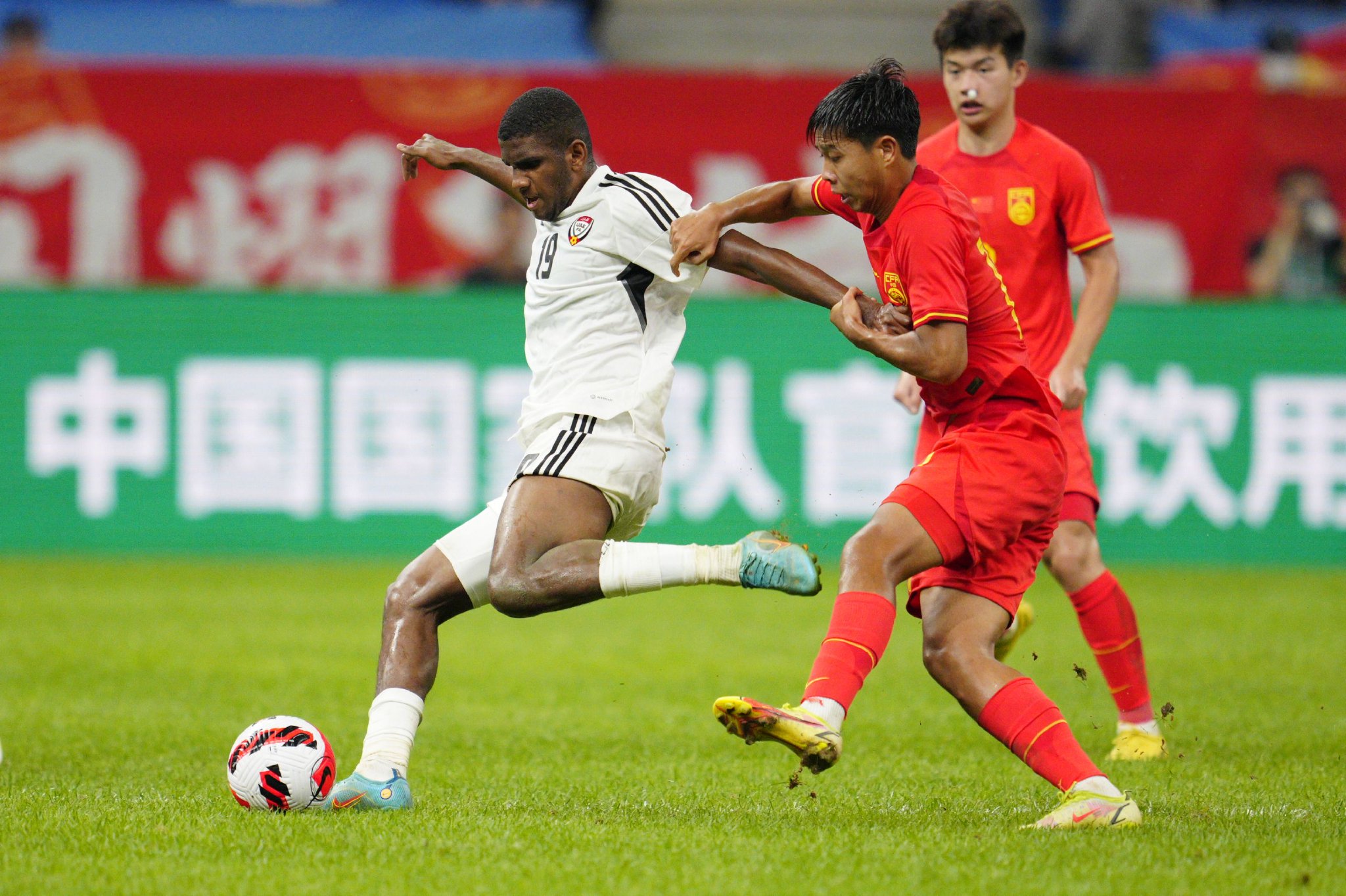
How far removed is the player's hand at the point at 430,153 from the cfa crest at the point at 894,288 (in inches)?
67.1

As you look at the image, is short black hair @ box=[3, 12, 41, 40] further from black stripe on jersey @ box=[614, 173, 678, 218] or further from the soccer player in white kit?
black stripe on jersey @ box=[614, 173, 678, 218]

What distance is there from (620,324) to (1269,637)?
559 cm

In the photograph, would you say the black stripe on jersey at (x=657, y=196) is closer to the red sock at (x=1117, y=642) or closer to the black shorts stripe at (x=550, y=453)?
the black shorts stripe at (x=550, y=453)

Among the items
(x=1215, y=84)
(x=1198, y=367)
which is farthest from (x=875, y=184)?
(x=1215, y=84)

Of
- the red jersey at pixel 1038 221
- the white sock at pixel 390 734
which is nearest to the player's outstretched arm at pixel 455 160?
the white sock at pixel 390 734

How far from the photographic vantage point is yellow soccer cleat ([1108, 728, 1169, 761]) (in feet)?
19.2

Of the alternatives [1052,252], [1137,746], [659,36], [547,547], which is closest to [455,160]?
[547,547]

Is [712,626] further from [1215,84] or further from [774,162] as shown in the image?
[1215,84]

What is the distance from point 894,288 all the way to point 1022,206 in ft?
5.96

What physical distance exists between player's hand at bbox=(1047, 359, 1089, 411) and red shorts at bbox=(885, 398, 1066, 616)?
1128 mm

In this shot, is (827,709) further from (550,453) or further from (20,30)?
(20,30)

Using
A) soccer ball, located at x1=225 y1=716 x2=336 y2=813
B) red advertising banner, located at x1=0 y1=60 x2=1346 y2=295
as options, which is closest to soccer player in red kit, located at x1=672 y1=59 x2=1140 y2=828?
soccer ball, located at x1=225 y1=716 x2=336 y2=813

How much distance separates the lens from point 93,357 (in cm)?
1152

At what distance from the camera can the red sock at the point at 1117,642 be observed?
602cm
